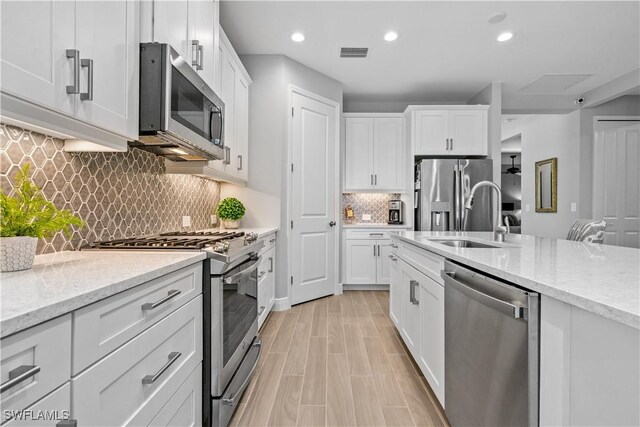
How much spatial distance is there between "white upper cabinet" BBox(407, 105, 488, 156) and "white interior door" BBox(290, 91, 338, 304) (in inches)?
49.3

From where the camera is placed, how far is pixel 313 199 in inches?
156

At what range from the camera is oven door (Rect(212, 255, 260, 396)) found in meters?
1.56

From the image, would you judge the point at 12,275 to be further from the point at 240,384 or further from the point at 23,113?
the point at 240,384

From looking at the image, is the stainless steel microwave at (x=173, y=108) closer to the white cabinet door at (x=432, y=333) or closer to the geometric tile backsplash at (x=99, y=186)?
the geometric tile backsplash at (x=99, y=186)

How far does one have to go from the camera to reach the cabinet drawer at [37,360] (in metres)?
0.55

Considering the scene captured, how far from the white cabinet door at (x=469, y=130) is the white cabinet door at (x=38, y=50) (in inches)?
173

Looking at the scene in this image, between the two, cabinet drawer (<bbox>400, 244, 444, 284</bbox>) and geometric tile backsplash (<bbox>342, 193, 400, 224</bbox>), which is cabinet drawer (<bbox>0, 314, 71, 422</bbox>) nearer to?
cabinet drawer (<bbox>400, 244, 444, 284</bbox>)

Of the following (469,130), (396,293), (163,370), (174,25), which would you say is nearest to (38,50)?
(174,25)

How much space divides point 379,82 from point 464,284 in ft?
12.6

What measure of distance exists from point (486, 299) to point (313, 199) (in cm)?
293

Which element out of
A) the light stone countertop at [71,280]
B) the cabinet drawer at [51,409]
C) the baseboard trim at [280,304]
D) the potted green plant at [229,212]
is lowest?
Result: the baseboard trim at [280,304]

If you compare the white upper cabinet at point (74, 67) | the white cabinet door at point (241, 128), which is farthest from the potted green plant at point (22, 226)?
the white cabinet door at point (241, 128)

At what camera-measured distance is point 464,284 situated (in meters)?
1.35

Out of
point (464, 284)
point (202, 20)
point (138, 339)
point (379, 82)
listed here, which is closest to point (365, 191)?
point (379, 82)
